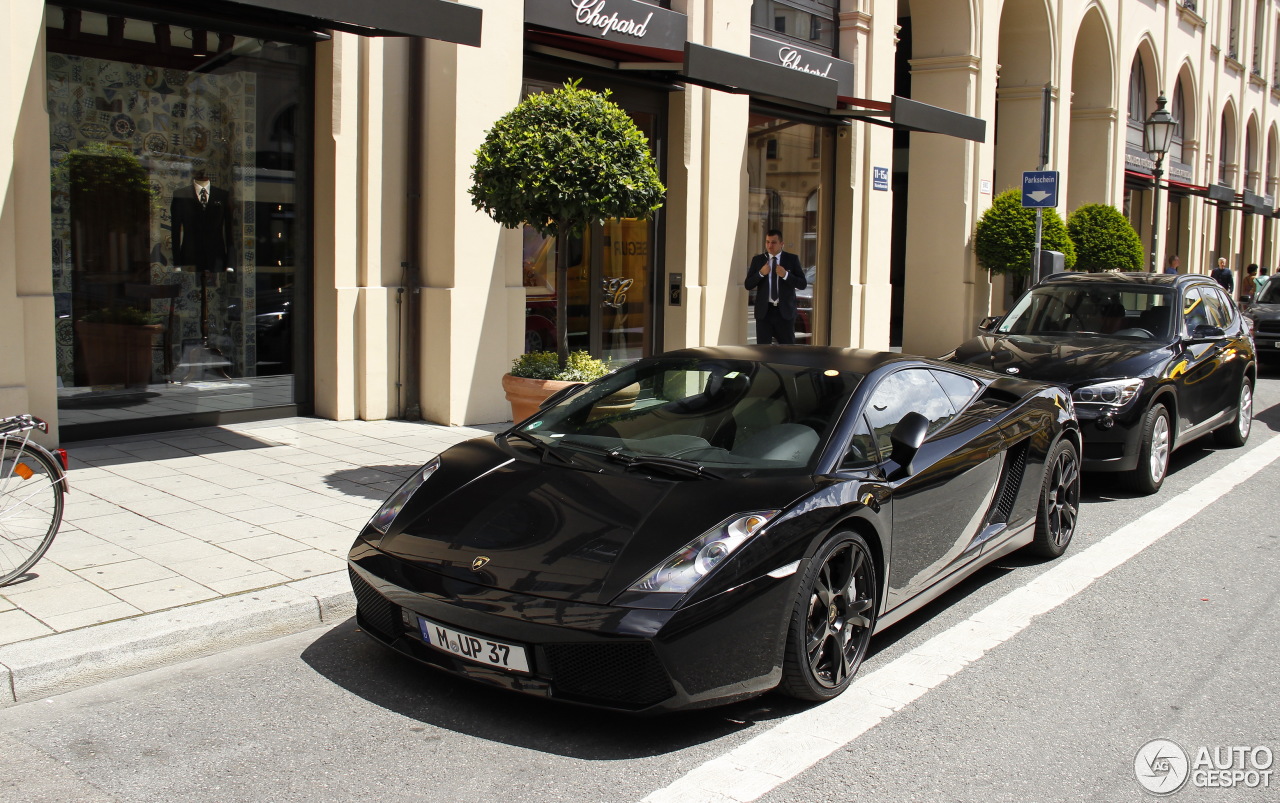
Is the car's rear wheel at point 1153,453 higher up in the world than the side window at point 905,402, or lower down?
lower down

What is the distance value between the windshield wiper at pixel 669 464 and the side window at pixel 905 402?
35.0 inches

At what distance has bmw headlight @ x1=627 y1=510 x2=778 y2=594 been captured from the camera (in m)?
3.91

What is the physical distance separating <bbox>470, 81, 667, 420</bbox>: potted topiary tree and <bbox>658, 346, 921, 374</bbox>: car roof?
2420 mm

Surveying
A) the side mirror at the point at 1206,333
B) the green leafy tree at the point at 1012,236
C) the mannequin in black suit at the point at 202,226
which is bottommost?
the side mirror at the point at 1206,333

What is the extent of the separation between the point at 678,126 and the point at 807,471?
9199 millimetres

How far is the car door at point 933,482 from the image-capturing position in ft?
16.2

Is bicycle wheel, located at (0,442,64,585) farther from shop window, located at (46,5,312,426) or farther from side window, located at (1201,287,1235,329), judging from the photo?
side window, located at (1201,287,1235,329)

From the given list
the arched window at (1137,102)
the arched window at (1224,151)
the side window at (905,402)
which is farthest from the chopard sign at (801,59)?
the arched window at (1224,151)

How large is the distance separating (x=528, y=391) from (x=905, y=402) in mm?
3633

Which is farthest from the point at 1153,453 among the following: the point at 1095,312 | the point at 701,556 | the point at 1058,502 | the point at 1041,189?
the point at 1041,189

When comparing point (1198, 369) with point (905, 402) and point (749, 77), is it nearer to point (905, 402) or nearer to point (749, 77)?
point (749, 77)

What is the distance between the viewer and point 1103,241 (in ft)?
70.1

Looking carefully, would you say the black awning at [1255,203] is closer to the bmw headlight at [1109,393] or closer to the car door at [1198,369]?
the car door at [1198,369]

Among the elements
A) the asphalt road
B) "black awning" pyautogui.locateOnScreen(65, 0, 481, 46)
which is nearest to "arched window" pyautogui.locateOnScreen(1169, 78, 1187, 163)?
"black awning" pyautogui.locateOnScreen(65, 0, 481, 46)
